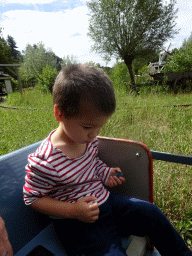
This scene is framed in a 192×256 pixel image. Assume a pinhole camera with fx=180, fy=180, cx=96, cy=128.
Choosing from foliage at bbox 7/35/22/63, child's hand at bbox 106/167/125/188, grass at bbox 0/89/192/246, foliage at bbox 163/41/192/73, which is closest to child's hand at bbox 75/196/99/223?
child's hand at bbox 106/167/125/188

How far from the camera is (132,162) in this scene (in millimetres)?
1152

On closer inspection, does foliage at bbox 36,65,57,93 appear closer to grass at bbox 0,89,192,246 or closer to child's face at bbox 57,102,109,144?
grass at bbox 0,89,192,246

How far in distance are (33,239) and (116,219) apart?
0.49 meters

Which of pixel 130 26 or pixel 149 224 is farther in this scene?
pixel 130 26

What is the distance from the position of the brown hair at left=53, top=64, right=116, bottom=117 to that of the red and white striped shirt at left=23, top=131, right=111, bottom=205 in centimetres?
23

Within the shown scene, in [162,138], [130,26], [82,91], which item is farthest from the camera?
[130,26]

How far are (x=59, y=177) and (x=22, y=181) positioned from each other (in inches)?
12.1

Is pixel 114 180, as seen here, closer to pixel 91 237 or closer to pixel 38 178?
pixel 91 237

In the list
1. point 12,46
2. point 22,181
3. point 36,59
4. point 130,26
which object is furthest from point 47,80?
point 12,46

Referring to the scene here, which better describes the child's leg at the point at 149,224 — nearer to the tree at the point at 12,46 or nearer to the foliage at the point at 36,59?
the foliage at the point at 36,59

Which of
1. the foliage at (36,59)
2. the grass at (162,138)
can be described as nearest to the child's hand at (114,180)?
the grass at (162,138)

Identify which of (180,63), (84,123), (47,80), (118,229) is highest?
(180,63)

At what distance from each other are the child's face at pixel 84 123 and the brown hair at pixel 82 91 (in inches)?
1.0

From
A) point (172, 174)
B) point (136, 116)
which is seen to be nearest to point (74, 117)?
point (172, 174)
